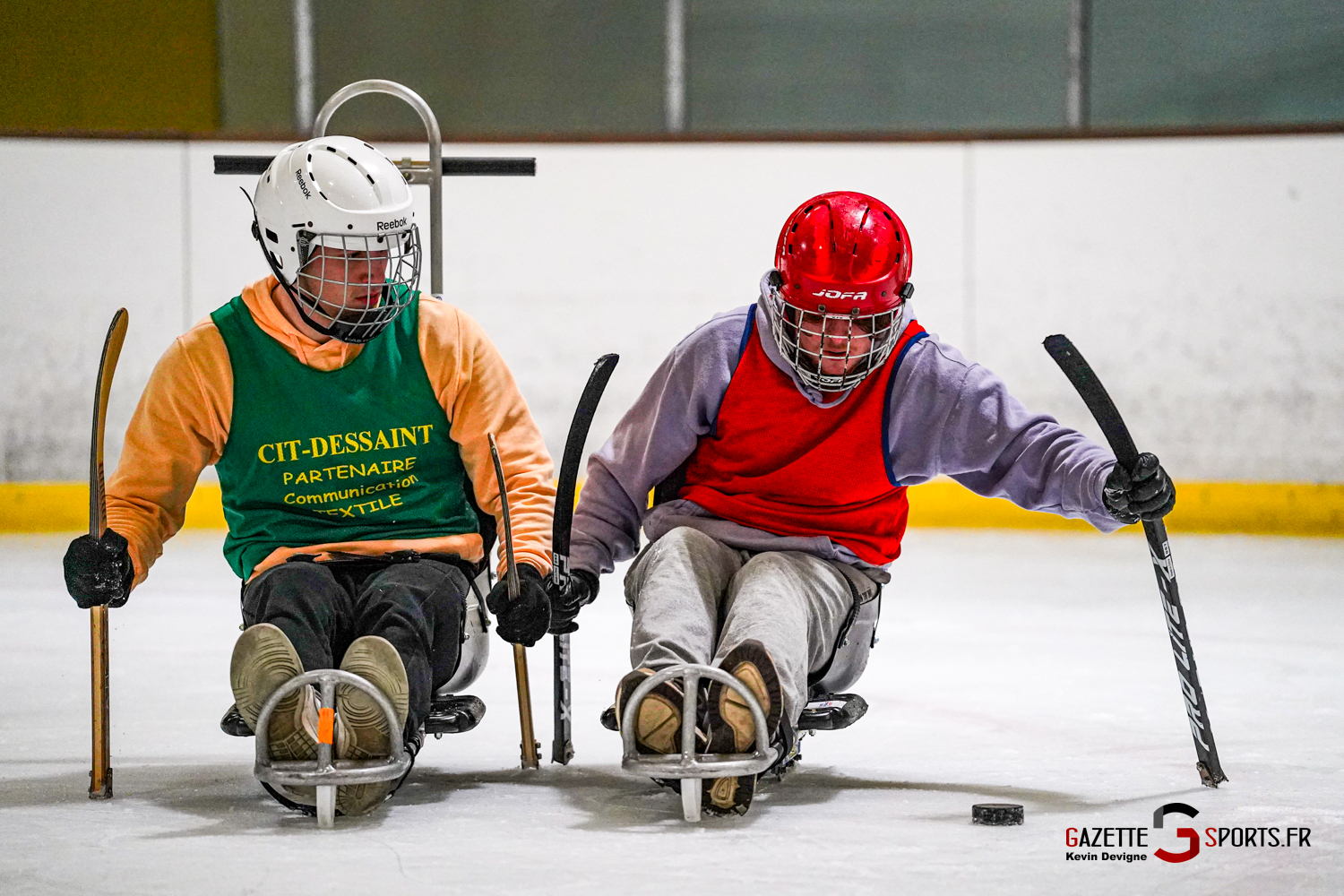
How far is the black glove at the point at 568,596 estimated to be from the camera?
2578 millimetres

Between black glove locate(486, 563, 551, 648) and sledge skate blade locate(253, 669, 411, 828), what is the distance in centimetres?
26

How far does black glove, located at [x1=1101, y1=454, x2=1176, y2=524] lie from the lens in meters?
2.36

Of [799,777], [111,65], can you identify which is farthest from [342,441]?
[111,65]

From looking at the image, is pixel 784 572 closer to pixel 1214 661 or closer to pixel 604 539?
pixel 604 539

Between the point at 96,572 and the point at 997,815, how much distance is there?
1.36 metres

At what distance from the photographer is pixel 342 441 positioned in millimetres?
2570

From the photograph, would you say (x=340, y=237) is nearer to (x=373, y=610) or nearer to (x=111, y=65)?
(x=373, y=610)

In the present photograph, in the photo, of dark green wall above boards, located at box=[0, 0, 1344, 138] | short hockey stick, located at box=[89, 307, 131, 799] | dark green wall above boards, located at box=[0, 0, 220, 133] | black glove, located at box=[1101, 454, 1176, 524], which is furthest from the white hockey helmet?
dark green wall above boards, located at box=[0, 0, 220, 133]

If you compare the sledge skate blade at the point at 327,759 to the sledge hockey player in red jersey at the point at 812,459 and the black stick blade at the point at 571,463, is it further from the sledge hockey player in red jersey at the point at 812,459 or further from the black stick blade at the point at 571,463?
the black stick blade at the point at 571,463

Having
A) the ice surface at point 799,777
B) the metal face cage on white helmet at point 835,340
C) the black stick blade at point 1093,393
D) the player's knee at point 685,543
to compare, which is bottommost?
the ice surface at point 799,777

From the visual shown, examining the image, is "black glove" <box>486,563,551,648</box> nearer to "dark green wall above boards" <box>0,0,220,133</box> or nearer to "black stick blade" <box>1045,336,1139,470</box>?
"black stick blade" <box>1045,336,1139,470</box>

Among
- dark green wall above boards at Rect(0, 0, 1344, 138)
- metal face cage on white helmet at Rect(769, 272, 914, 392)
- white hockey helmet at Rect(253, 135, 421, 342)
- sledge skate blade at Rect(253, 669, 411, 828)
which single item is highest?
dark green wall above boards at Rect(0, 0, 1344, 138)

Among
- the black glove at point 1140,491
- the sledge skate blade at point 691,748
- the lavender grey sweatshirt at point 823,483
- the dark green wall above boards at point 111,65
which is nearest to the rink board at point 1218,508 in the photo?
the dark green wall above boards at point 111,65

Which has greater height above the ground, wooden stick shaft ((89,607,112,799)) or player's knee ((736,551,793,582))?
player's knee ((736,551,793,582))
